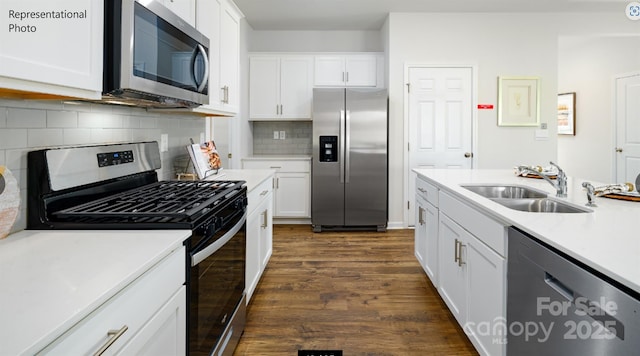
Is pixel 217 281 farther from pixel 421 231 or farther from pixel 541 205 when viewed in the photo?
pixel 421 231

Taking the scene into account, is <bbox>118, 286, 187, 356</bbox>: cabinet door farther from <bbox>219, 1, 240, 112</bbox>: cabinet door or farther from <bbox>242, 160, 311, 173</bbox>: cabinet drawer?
<bbox>242, 160, 311, 173</bbox>: cabinet drawer

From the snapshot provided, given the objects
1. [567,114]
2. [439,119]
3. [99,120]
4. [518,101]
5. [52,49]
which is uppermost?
[567,114]

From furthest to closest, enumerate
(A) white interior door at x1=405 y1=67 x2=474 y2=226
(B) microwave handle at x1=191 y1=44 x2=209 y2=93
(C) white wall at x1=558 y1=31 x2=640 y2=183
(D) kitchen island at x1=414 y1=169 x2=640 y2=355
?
(C) white wall at x1=558 y1=31 x2=640 y2=183, (A) white interior door at x1=405 y1=67 x2=474 y2=226, (B) microwave handle at x1=191 y1=44 x2=209 y2=93, (D) kitchen island at x1=414 y1=169 x2=640 y2=355

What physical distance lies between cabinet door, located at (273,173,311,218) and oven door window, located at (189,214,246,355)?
2.85 metres

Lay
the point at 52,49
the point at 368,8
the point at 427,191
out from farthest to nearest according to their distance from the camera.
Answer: the point at 368,8 < the point at 427,191 < the point at 52,49

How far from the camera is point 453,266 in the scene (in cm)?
219

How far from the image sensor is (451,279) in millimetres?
2227

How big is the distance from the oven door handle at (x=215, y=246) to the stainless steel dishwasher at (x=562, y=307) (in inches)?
45.5

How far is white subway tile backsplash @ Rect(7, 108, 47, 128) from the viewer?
121cm

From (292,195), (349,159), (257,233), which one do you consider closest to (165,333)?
(257,233)

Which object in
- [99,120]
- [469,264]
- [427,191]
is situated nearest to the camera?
[99,120]

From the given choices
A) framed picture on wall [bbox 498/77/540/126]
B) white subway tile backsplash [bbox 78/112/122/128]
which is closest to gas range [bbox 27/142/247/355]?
white subway tile backsplash [bbox 78/112/122/128]

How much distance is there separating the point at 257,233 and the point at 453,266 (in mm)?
1279

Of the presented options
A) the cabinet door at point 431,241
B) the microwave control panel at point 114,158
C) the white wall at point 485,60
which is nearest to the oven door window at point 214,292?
the microwave control panel at point 114,158
